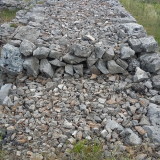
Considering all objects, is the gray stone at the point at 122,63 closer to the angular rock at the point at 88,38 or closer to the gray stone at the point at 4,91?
the angular rock at the point at 88,38

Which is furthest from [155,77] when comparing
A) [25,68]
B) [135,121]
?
[25,68]

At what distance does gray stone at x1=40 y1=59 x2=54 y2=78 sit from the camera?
25.8 ft

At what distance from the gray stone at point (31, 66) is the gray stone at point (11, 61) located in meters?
0.17

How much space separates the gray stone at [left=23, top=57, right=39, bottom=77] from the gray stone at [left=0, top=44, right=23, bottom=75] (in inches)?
6.5

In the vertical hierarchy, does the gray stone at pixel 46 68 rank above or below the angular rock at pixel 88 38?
below

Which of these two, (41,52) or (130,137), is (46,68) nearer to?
(41,52)

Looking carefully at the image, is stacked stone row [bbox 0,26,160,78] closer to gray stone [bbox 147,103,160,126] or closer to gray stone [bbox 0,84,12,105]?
gray stone [bbox 0,84,12,105]

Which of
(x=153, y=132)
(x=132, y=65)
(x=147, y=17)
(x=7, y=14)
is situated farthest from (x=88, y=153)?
(x=7, y=14)

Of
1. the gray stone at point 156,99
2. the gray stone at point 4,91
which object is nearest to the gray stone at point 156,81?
the gray stone at point 156,99

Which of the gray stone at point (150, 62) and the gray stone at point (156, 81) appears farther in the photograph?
the gray stone at point (150, 62)

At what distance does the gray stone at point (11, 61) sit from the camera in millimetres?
7828

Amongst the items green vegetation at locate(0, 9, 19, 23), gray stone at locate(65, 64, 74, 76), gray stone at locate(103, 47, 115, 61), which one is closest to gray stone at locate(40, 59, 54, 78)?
gray stone at locate(65, 64, 74, 76)

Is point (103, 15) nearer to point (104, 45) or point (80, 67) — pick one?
point (104, 45)

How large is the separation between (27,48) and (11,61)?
572 mm
